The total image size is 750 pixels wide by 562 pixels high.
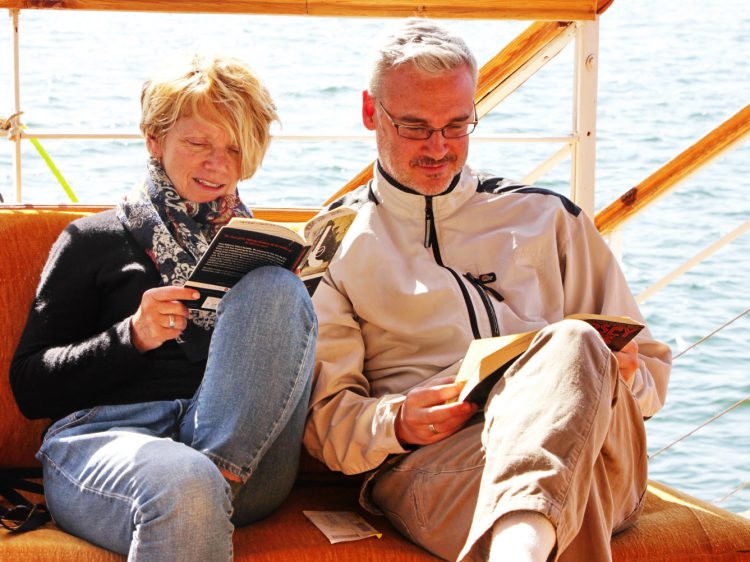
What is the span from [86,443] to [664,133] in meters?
9.16

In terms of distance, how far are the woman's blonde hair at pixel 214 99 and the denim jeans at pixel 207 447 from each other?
13.6 inches

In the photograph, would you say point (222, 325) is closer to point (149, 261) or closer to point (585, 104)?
point (149, 261)

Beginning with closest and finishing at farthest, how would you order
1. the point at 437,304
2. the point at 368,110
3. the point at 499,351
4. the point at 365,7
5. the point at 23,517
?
the point at 499,351
the point at 23,517
the point at 437,304
the point at 368,110
the point at 365,7

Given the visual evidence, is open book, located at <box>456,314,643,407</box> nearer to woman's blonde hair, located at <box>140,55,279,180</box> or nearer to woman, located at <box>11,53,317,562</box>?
woman, located at <box>11,53,317,562</box>

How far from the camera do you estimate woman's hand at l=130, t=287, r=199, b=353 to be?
5.73 ft

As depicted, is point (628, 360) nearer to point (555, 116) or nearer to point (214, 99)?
point (214, 99)

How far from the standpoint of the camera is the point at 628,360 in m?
1.91

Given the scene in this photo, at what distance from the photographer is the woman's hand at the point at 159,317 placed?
175cm

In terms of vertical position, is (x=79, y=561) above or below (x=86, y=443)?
below

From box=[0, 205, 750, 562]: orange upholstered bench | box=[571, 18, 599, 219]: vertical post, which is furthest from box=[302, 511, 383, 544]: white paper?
box=[571, 18, 599, 219]: vertical post

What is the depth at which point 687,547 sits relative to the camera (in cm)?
185

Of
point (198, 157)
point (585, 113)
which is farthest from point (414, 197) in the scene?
point (585, 113)

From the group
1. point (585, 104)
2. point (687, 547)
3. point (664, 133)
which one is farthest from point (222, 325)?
point (664, 133)

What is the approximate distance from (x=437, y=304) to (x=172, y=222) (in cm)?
52
